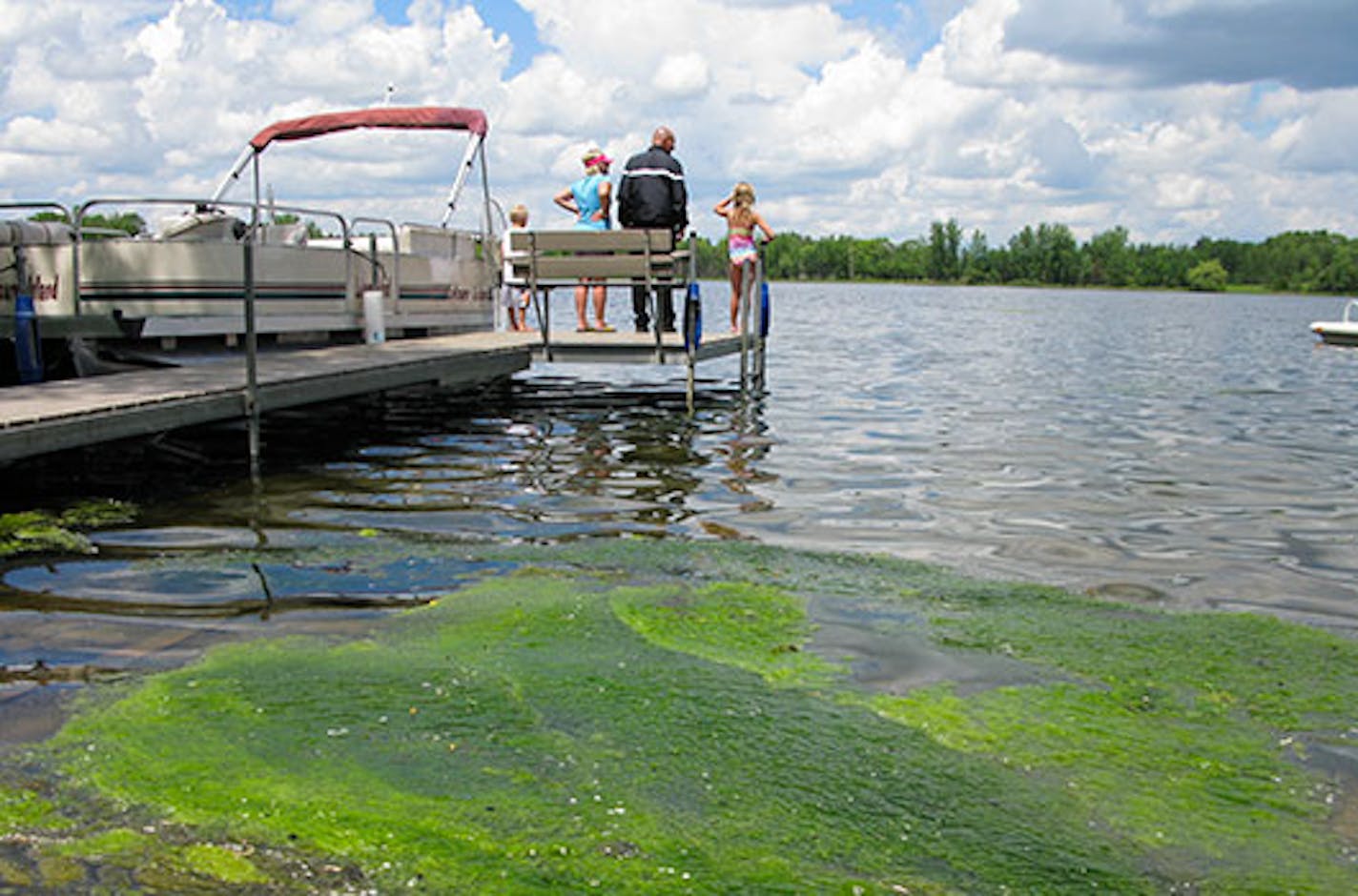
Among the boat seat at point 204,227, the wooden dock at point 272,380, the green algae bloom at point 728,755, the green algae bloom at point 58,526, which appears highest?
the boat seat at point 204,227

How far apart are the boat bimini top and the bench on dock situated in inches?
121

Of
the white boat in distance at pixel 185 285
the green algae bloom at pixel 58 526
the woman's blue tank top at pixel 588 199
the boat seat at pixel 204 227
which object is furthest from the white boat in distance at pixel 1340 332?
the green algae bloom at pixel 58 526

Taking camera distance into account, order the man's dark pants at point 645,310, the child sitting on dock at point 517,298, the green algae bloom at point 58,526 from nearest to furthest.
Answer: the green algae bloom at point 58,526, the man's dark pants at point 645,310, the child sitting on dock at point 517,298

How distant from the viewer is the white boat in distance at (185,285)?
10.6 metres

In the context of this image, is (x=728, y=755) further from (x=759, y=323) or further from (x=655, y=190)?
(x=759, y=323)

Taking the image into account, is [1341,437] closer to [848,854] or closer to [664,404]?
[664,404]

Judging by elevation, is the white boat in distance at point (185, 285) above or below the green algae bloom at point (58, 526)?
above

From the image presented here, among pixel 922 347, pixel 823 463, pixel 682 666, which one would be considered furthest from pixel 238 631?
pixel 922 347

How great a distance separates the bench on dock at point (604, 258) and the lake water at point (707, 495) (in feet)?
4.88

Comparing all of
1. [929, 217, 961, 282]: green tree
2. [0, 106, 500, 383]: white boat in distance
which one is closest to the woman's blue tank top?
[0, 106, 500, 383]: white boat in distance

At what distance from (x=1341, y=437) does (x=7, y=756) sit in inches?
508

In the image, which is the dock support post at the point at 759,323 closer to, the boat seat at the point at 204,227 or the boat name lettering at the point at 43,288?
the boat seat at the point at 204,227

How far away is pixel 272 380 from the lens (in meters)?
9.30

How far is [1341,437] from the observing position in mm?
12984
